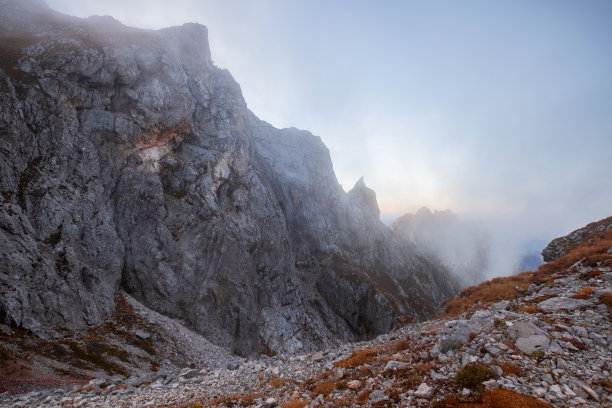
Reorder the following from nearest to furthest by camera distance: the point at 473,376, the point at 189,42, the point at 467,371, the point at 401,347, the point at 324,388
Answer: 1. the point at 473,376
2. the point at 467,371
3. the point at 324,388
4. the point at 401,347
5. the point at 189,42

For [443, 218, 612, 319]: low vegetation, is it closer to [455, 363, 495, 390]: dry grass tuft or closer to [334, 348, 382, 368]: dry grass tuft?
[334, 348, 382, 368]: dry grass tuft

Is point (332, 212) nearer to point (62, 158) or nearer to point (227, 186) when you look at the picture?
point (227, 186)

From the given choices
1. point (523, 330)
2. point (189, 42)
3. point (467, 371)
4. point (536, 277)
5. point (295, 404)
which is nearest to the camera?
point (467, 371)

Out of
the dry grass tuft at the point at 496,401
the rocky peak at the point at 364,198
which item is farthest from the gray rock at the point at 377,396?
the rocky peak at the point at 364,198

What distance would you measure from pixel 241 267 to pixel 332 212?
66595 mm

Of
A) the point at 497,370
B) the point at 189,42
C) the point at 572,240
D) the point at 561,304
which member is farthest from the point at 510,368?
the point at 189,42

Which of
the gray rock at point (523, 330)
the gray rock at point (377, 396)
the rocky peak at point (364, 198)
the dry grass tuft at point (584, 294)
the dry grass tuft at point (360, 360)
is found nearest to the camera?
the gray rock at point (377, 396)

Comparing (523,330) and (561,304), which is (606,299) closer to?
(561,304)

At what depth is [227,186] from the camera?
76062mm

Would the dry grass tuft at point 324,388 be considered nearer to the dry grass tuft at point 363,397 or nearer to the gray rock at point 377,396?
the dry grass tuft at point 363,397

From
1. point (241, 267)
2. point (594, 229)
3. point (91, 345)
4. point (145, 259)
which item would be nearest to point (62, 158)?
point (145, 259)

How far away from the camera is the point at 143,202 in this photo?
2295 inches

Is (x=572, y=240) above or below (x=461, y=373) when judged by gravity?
above

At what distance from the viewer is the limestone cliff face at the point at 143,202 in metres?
41.8
